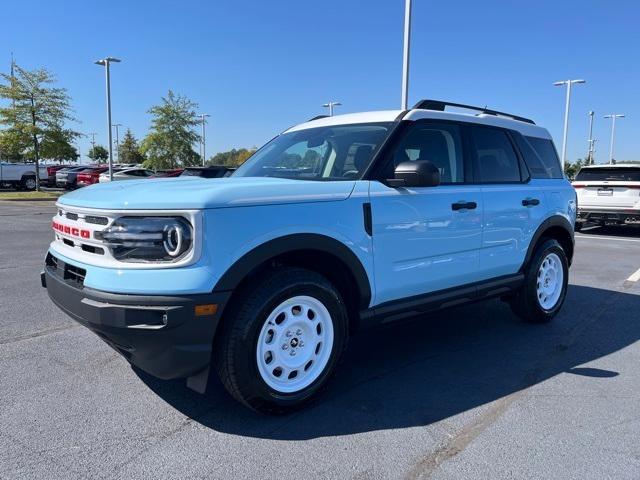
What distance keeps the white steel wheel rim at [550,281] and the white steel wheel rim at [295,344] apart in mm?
2907

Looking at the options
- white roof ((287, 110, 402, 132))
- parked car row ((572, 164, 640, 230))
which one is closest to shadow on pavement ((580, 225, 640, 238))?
parked car row ((572, 164, 640, 230))

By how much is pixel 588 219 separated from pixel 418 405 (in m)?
12.5

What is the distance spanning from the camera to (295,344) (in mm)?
3330

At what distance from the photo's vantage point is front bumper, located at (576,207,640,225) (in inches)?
519

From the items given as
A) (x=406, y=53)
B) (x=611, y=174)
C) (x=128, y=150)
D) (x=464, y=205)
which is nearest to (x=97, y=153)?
(x=128, y=150)

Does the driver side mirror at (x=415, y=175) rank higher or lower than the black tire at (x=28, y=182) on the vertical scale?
higher

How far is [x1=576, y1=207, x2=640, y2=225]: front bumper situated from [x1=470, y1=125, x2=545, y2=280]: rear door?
9.65 meters

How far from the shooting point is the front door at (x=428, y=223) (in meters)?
3.67

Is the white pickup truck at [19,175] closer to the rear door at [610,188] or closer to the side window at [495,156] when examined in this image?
the rear door at [610,188]

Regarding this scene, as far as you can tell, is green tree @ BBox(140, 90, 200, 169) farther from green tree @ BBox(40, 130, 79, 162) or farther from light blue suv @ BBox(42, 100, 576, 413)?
light blue suv @ BBox(42, 100, 576, 413)

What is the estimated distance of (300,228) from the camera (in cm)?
319

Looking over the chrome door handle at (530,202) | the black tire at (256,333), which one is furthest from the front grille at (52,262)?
the chrome door handle at (530,202)

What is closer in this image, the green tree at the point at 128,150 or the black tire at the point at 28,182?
the black tire at the point at 28,182

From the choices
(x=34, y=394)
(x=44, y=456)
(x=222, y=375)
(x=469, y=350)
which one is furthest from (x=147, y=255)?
(x=469, y=350)
